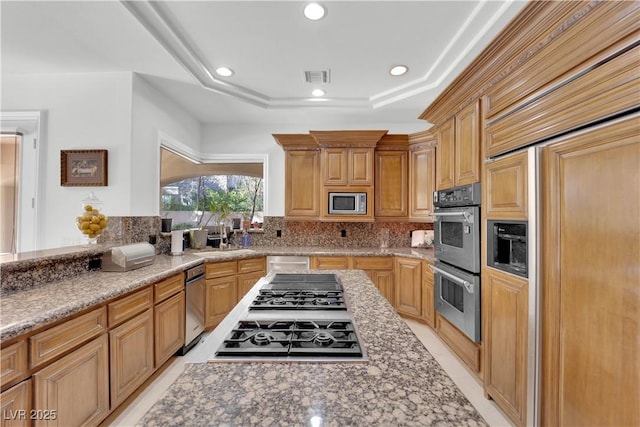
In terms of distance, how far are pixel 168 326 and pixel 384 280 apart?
2362mm

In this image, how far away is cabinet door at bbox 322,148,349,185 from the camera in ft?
11.9

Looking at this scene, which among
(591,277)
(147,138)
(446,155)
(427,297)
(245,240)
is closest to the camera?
(591,277)

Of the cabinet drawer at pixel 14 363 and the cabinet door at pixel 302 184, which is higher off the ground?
the cabinet door at pixel 302 184

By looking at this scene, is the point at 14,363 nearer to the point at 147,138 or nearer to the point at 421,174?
the point at 147,138

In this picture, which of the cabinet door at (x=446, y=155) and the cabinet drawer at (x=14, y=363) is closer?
the cabinet drawer at (x=14, y=363)

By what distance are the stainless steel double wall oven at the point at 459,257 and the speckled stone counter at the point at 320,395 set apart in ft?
4.95

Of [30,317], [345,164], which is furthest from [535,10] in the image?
[30,317]

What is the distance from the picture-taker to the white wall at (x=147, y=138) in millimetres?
2664

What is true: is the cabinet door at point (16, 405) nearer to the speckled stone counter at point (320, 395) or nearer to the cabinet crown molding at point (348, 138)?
the speckled stone counter at point (320, 395)

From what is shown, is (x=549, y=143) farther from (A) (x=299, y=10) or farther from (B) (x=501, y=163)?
(A) (x=299, y=10)

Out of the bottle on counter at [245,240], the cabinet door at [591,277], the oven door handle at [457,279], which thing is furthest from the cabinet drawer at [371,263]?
the cabinet door at [591,277]

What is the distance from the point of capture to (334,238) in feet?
A: 13.0

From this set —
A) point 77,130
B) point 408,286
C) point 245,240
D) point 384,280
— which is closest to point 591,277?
point 408,286

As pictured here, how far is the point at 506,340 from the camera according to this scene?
175 centimetres
